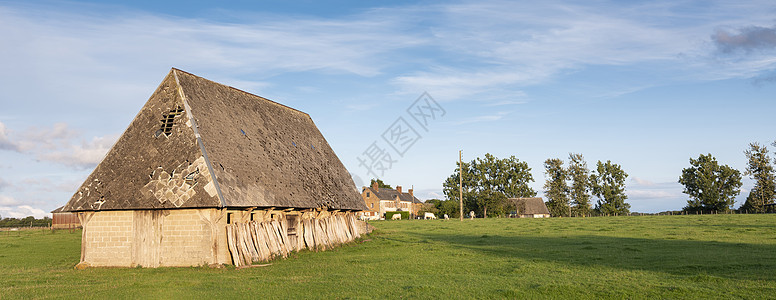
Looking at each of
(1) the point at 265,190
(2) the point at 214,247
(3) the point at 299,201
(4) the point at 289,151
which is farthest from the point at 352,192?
(2) the point at 214,247

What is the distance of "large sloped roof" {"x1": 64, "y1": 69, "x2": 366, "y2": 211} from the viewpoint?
21219 millimetres

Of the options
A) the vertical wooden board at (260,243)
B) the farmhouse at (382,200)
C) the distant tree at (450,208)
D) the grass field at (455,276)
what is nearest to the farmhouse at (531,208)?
the distant tree at (450,208)

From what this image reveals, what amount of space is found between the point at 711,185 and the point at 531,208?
32.3m

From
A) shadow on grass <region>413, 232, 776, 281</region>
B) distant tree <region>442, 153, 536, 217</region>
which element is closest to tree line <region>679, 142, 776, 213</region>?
distant tree <region>442, 153, 536, 217</region>

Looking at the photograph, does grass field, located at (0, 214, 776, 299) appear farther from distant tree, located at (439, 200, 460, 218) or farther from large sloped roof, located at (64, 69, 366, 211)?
distant tree, located at (439, 200, 460, 218)

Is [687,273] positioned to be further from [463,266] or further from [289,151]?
[289,151]

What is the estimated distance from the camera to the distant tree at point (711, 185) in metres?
101

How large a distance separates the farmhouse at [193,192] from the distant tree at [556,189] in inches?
3792

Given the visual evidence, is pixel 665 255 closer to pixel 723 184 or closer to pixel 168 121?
pixel 168 121

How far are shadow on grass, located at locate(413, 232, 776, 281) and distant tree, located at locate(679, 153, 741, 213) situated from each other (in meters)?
84.5

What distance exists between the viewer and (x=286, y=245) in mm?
24750

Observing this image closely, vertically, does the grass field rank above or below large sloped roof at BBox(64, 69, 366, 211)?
below

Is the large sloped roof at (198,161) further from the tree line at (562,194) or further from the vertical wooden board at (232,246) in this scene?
the tree line at (562,194)

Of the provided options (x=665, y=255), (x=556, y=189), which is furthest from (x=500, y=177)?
(x=665, y=255)
